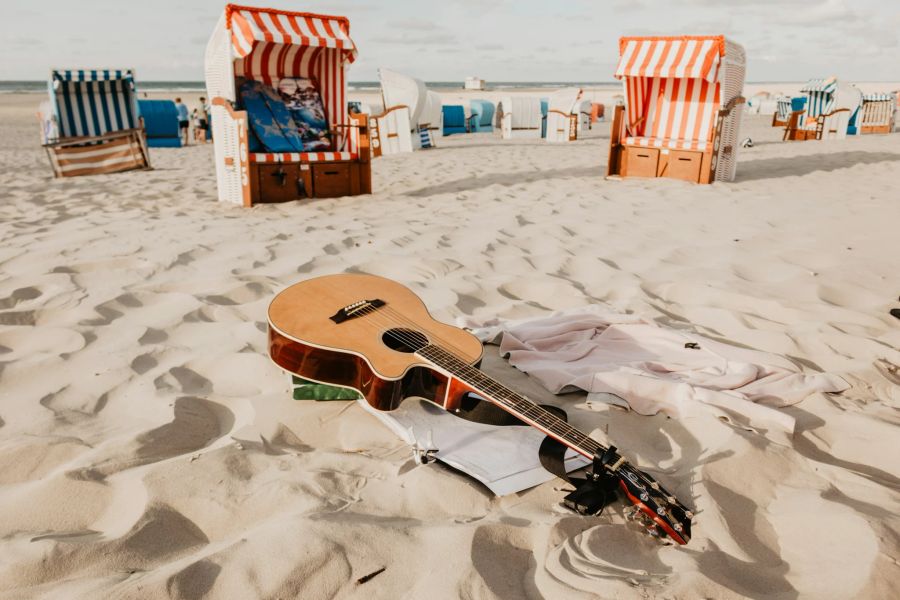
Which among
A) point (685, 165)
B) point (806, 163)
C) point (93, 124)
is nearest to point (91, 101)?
point (93, 124)

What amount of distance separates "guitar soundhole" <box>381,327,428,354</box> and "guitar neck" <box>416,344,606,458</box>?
0.05 meters

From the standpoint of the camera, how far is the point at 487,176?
8672 mm

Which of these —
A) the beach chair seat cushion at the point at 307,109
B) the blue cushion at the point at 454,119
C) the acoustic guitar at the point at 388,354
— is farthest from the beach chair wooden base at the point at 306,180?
the blue cushion at the point at 454,119

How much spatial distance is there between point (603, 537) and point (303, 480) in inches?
31.9

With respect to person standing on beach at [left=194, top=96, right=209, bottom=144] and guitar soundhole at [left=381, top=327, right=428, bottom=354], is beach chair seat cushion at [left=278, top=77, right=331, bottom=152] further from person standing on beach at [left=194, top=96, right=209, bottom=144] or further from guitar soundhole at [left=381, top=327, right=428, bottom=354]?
person standing on beach at [left=194, top=96, right=209, bottom=144]

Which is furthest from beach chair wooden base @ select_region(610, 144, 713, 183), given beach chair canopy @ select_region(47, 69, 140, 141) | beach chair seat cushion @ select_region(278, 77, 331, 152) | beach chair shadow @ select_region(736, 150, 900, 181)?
beach chair canopy @ select_region(47, 69, 140, 141)

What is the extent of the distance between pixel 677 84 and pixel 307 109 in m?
4.99

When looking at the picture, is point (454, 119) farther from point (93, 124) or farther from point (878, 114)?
point (878, 114)

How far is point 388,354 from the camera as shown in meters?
2.11

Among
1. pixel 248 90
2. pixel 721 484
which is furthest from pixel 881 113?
pixel 721 484

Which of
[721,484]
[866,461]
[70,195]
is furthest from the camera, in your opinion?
[70,195]

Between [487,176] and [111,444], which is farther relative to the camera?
[487,176]

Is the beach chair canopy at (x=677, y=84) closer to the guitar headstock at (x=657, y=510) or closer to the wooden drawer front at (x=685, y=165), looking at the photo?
the wooden drawer front at (x=685, y=165)

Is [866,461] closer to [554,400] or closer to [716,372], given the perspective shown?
[716,372]
